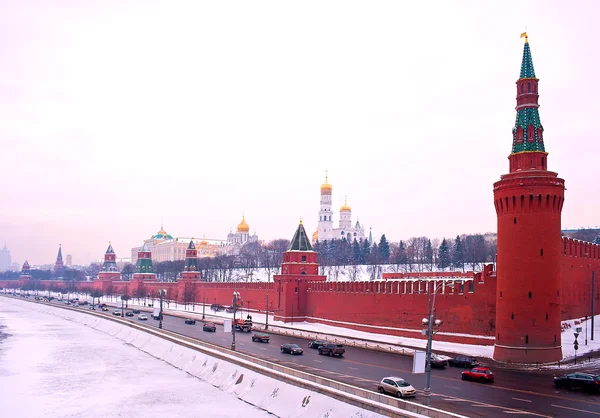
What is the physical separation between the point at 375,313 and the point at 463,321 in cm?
1117

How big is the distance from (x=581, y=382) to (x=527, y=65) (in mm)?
21748

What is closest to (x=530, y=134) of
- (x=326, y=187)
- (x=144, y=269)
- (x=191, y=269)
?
(x=191, y=269)

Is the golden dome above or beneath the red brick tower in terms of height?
above

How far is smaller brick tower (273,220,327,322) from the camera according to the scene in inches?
2687

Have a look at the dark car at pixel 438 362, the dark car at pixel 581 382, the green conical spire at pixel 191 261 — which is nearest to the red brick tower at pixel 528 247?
the dark car at pixel 438 362

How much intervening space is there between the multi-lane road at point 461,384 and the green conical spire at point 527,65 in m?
19.3

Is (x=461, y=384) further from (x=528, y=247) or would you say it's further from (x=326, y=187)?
(x=326, y=187)

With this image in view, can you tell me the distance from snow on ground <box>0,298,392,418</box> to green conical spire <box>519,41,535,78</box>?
86.8ft

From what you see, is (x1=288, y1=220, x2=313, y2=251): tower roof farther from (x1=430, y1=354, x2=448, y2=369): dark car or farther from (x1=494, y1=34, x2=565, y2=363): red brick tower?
(x1=430, y1=354, x2=448, y2=369): dark car

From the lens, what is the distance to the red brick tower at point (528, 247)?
37.9 meters

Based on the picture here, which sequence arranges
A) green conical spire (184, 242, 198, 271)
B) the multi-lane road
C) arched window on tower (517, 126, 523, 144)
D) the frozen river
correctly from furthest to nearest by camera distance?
green conical spire (184, 242, 198, 271) < arched window on tower (517, 126, 523, 144) < the frozen river < the multi-lane road

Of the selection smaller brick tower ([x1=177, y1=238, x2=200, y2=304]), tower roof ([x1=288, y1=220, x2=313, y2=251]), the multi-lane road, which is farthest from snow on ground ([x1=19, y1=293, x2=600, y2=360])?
smaller brick tower ([x1=177, y1=238, x2=200, y2=304])

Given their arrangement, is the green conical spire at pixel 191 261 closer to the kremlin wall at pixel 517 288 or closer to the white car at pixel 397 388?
the kremlin wall at pixel 517 288

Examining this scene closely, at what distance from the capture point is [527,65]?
40.7 m
